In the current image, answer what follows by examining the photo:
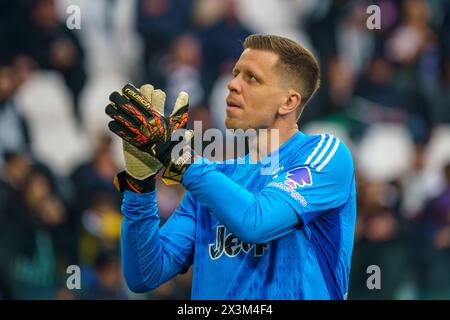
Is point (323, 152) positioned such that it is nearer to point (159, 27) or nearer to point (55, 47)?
point (159, 27)

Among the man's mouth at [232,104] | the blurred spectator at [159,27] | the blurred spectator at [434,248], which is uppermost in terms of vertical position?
the blurred spectator at [159,27]

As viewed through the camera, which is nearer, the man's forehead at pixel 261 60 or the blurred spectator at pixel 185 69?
the man's forehead at pixel 261 60

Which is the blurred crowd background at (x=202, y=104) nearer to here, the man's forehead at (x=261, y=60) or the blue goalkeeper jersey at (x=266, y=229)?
the blue goalkeeper jersey at (x=266, y=229)

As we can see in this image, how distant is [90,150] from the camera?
8.38 metres

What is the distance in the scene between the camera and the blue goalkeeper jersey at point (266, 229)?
10.6 ft

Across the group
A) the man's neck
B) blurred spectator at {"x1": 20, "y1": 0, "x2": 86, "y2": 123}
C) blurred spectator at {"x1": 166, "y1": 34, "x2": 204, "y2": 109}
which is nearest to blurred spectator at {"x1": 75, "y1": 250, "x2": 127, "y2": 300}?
blurred spectator at {"x1": 20, "y1": 0, "x2": 86, "y2": 123}

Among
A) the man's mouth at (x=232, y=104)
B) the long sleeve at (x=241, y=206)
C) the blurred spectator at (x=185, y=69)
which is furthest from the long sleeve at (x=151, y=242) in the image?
the blurred spectator at (x=185, y=69)

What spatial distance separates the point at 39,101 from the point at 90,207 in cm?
129

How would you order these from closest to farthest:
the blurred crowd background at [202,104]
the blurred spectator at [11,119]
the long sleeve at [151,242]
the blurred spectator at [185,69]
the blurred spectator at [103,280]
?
the long sleeve at [151,242] < the blurred spectator at [103,280] < the blurred crowd background at [202,104] < the blurred spectator at [11,119] < the blurred spectator at [185,69]

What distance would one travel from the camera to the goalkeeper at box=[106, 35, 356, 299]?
126 inches

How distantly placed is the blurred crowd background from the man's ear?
4.46 m

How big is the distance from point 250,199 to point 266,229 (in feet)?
0.41

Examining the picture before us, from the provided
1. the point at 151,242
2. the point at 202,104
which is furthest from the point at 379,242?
the point at 151,242

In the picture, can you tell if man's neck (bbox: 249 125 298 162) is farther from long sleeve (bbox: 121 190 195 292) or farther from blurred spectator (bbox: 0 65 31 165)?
blurred spectator (bbox: 0 65 31 165)
